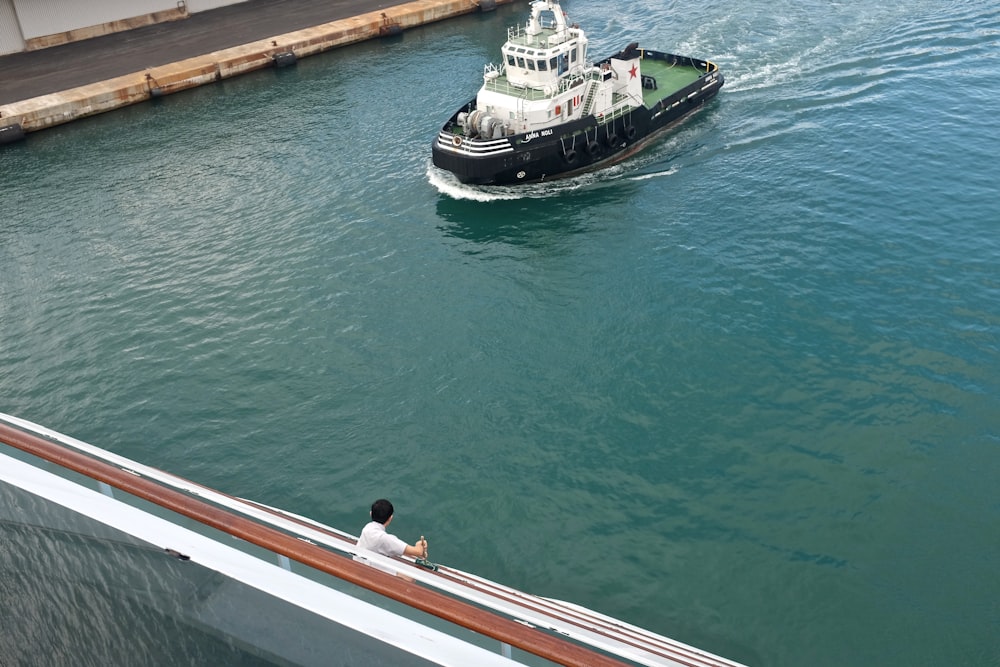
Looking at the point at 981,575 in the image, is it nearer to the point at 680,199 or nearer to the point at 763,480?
the point at 763,480

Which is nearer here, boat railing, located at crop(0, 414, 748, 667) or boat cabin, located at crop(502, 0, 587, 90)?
boat railing, located at crop(0, 414, 748, 667)

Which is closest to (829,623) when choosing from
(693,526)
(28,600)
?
(693,526)

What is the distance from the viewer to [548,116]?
43625 millimetres

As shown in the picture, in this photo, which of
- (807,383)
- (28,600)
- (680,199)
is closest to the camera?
(28,600)

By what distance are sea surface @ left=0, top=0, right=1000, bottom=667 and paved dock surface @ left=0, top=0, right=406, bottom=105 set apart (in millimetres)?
6488

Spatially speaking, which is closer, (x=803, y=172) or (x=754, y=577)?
(x=754, y=577)

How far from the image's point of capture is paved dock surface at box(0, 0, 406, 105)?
56.4 m

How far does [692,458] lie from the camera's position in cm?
2583

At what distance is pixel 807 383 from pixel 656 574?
33.4 feet

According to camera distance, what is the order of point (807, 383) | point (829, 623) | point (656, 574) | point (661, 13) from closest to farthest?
1. point (829, 623)
2. point (656, 574)
3. point (807, 383)
4. point (661, 13)

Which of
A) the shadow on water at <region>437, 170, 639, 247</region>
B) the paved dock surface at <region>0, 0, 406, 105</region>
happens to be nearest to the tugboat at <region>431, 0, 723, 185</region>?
the shadow on water at <region>437, 170, 639, 247</region>

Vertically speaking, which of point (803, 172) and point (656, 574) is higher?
point (803, 172)

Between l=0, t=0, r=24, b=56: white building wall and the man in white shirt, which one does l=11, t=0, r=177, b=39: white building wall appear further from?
the man in white shirt

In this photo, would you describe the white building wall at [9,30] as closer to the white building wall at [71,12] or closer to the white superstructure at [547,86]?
the white building wall at [71,12]
